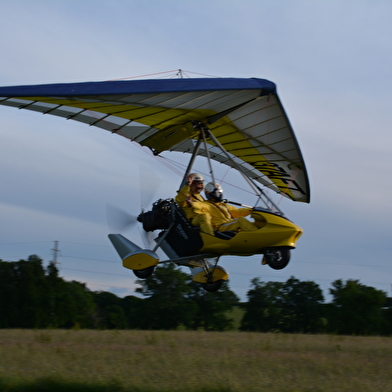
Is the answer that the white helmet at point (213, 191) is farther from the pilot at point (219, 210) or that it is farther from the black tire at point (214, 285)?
the black tire at point (214, 285)

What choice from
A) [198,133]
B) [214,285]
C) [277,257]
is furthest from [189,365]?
[198,133]

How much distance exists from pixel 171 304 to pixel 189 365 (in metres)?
22.9

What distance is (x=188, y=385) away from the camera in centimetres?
791

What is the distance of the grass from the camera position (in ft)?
26.1

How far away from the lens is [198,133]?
12.6 m

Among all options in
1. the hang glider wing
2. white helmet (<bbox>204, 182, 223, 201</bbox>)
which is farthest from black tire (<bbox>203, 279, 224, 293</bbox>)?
the hang glider wing

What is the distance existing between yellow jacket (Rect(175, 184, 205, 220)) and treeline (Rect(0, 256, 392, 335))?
67.9ft

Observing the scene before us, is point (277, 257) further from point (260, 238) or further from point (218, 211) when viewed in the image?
point (218, 211)

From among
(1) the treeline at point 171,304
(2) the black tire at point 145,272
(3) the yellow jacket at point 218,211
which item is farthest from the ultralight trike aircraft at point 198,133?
(1) the treeline at point 171,304

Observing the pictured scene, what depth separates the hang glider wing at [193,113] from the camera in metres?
8.86

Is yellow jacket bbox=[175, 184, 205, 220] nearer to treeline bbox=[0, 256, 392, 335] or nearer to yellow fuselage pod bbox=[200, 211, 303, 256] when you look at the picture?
yellow fuselage pod bbox=[200, 211, 303, 256]

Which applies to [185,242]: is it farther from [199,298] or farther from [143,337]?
[199,298]

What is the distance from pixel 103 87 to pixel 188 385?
503cm

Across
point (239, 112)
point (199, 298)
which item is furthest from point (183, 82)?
point (199, 298)
